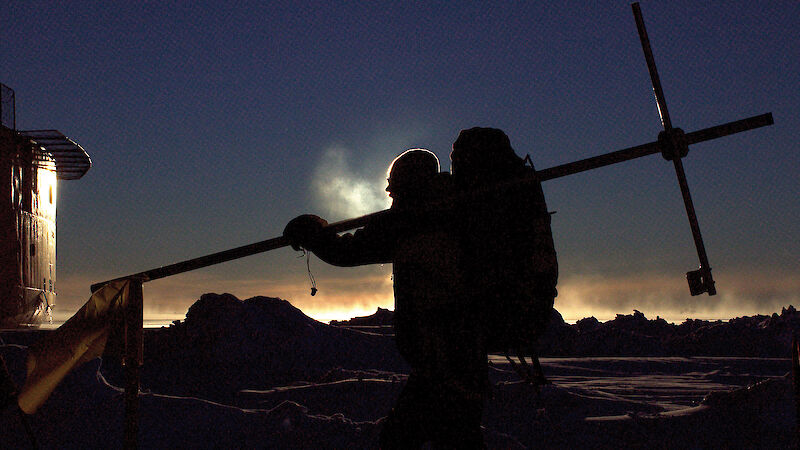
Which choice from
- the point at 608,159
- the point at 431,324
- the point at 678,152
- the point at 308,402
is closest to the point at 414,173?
the point at 431,324

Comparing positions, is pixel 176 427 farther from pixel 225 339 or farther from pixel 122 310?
pixel 225 339

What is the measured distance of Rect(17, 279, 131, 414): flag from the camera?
381 centimetres

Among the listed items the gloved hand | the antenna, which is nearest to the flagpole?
the gloved hand

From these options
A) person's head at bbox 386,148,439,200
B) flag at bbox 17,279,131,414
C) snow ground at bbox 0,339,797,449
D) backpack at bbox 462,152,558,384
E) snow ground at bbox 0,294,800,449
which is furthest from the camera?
snow ground at bbox 0,294,800,449

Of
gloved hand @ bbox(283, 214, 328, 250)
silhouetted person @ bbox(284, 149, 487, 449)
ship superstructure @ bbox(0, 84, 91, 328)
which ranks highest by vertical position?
ship superstructure @ bbox(0, 84, 91, 328)

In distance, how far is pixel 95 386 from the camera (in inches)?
333

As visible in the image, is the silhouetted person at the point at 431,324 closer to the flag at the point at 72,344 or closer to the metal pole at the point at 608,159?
the metal pole at the point at 608,159

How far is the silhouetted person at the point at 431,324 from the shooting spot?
3238mm

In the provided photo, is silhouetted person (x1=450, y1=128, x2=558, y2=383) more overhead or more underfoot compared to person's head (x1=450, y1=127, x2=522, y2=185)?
more underfoot

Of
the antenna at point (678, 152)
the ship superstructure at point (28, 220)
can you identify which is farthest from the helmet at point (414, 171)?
the ship superstructure at point (28, 220)

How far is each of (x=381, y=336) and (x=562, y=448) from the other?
12.1m

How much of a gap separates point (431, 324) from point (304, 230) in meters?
1.00

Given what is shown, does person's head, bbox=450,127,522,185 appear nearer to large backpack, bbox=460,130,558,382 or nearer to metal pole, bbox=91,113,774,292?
large backpack, bbox=460,130,558,382

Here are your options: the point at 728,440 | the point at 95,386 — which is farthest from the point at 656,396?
the point at 95,386
